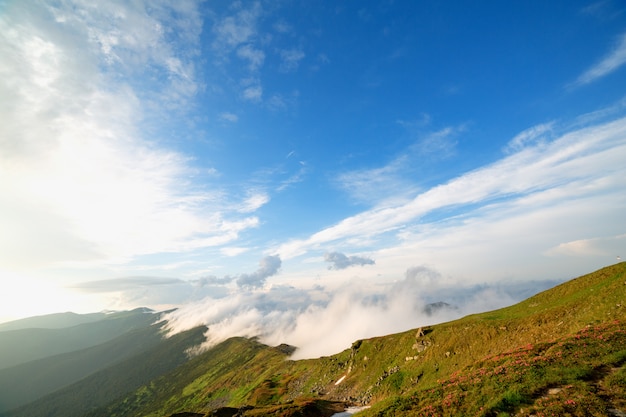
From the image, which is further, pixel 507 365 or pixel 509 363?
pixel 509 363

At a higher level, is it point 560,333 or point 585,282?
point 585,282

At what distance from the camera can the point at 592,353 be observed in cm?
2894

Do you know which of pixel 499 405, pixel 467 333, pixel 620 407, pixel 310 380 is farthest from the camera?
pixel 310 380

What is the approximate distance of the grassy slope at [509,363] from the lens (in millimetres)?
23781

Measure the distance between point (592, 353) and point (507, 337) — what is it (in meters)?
32.3

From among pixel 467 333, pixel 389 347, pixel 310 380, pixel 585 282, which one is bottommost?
pixel 310 380

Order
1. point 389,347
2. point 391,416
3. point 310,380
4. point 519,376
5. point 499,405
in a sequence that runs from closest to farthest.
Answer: point 499,405, point 519,376, point 391,416, point 389,347, point 310,380

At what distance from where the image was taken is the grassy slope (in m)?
23.8

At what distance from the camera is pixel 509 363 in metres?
33.9

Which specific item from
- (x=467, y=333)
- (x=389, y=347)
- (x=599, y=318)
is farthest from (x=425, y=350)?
(x=599, y=318)

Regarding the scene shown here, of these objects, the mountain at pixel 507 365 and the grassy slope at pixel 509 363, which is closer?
the mountain at pixel 507 365

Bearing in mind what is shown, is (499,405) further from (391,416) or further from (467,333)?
(467,333)

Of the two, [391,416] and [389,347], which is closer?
[391,416]

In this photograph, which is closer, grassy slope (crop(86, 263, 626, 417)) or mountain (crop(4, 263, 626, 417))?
mountain (crop(4, 263, 626, 417))
